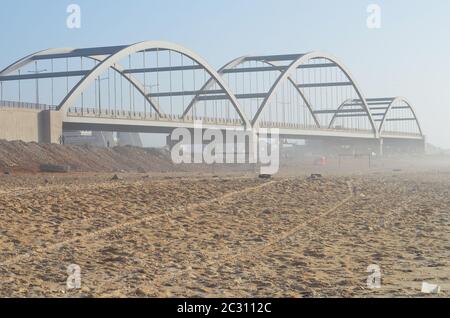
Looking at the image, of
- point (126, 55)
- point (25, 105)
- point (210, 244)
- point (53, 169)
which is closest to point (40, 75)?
point (126, 55)

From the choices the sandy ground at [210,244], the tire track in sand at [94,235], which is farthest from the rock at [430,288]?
the tire track in sand at [94,235]

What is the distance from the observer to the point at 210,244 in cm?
1425

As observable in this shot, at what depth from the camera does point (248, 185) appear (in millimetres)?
29391

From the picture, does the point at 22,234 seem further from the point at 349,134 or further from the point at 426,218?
the point at 349,134

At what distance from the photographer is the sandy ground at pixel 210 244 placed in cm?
1012

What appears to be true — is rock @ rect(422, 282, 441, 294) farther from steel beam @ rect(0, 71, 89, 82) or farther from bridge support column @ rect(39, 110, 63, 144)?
steel beam @ rect(0, 71, 89, 82)

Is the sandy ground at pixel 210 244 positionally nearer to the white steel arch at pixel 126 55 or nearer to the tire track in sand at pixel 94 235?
the tire track in sand at pixel 94 235

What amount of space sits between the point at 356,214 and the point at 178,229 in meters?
7.14

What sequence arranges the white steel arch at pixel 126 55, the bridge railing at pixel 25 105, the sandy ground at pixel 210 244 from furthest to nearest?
the white steel arch at pixel 126 55 → the bridge railing at pixel 25 105 → the sandy ground at pixel 210 244

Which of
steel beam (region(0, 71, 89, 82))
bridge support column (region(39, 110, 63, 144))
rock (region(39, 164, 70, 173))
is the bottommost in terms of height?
rock (region(39, 164, 70, 173))

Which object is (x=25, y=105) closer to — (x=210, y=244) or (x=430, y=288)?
(x=210, y=244)

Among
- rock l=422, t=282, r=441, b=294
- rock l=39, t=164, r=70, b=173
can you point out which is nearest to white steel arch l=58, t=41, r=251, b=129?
rock l=39, t=164, r=70, b=173

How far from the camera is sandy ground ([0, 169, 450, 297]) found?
1012 centimetres
